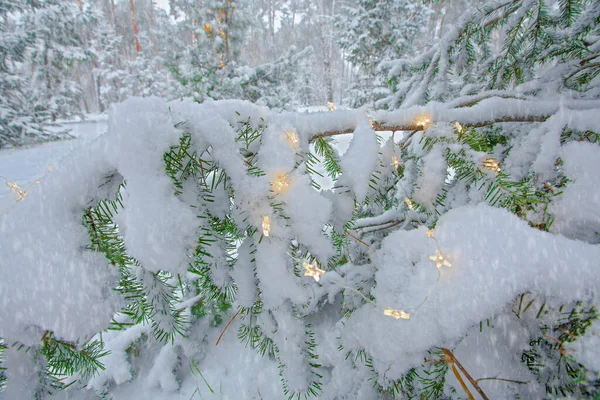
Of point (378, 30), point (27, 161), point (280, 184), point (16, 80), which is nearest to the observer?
point (280, 184)

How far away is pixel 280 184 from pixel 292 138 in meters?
0.19

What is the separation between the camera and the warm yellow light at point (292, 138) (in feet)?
A: 2.94

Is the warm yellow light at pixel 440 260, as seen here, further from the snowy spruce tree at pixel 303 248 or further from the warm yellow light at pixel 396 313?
the warm yellow light at pixel 396 313

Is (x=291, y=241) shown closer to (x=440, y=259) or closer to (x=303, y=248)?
(x=303, y=248)

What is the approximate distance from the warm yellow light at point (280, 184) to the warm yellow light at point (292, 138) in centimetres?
14

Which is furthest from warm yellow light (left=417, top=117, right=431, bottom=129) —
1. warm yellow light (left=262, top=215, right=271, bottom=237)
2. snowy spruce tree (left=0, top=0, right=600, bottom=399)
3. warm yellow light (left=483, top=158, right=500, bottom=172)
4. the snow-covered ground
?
the snow-covered ground

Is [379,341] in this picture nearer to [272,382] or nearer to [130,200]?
[130,200]

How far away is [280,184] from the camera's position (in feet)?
2.65

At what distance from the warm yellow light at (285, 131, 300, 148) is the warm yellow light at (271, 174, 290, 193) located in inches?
5.6

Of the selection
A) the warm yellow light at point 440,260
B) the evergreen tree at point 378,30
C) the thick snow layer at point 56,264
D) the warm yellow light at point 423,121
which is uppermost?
the evergreen tree at point 378,30

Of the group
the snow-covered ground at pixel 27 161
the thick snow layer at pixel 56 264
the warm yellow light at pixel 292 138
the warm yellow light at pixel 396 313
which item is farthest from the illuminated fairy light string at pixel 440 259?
the snow-covered ground at pixel 27 161

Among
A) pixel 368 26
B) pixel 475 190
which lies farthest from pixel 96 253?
pixel 368 26

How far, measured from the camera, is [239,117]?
0.90m

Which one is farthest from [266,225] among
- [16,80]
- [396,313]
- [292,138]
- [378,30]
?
[16,80]
